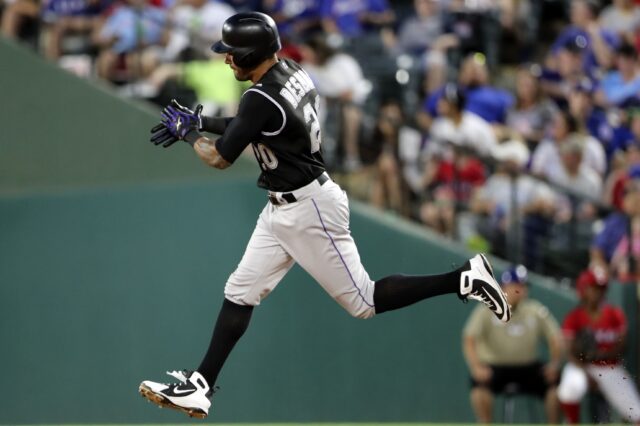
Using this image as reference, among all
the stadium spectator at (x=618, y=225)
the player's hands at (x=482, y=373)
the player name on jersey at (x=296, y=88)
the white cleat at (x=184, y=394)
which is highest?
the player name on jersey at (x=296, y=88)

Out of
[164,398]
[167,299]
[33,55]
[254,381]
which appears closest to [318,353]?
[254,381]

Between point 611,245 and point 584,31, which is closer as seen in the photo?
point 611,245

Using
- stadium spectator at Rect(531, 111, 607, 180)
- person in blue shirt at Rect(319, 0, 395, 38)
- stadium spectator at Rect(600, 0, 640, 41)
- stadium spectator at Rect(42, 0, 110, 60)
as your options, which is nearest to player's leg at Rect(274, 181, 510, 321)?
stadium spectator at Rect(531, 111, 607, 180)

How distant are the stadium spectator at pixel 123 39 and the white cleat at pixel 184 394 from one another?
565cm

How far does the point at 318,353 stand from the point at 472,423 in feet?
4.83

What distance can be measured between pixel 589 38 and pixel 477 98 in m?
1.42

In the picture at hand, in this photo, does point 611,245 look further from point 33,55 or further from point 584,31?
point 33,55

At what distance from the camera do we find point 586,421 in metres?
12.3

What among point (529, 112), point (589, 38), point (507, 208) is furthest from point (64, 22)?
point (589, 38)

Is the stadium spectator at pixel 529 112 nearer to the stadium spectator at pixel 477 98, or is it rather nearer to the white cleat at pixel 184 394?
the stadium spectator at pixel 477 98

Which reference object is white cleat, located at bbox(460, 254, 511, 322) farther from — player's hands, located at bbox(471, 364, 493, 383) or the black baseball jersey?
player's hands, located at bbox(471, 364, 493, 383)

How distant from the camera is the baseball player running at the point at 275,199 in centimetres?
720

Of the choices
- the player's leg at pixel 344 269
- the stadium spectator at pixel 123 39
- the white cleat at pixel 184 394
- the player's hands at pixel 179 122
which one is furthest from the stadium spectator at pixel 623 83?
the white cleat at pixel 184 394

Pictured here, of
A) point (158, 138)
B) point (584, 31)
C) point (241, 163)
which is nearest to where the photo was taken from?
point (158, 138)
